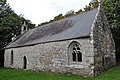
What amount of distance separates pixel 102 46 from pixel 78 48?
114 inches

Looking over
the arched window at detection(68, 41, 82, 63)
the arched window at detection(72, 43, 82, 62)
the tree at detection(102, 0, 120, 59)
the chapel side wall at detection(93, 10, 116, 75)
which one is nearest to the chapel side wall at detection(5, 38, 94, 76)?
the arched window at detection(68, 41, 82, 63)

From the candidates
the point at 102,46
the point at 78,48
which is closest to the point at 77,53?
the point at 78,48

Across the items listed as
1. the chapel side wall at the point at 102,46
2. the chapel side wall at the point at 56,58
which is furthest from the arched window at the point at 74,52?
the chapel side wall at the point at 102,46

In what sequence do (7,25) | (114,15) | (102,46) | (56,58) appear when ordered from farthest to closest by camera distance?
(7,25), (114,15), (56,58), (102,46)

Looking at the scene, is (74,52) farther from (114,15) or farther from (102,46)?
(114,15)

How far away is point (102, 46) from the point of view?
20641 mm

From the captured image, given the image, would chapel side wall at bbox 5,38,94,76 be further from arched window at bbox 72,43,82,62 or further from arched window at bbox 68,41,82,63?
arched window at bbox 72,43,82,62

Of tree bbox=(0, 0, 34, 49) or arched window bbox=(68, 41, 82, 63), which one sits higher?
tree bbox=(0, 0, 34, 49)

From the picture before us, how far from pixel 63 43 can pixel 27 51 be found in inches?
344

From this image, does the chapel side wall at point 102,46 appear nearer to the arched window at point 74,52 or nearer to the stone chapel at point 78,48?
the stone chapel at point 78,48

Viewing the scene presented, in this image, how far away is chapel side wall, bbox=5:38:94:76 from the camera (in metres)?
18.3

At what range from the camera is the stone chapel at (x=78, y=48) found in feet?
60.4

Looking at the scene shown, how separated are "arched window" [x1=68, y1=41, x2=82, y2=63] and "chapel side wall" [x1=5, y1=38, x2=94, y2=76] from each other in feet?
1.12

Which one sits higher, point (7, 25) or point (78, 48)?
point (7, 25)
